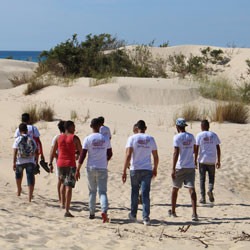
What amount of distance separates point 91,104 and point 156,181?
8.88 meters

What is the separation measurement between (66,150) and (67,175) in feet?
1.25

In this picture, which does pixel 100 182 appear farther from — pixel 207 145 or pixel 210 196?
pixel 210 196

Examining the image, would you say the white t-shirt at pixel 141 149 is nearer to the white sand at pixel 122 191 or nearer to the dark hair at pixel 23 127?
the white sand at pixel 122 191

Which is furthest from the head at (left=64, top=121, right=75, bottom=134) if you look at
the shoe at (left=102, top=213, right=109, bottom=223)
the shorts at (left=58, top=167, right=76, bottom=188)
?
the shoe at (left=102, top=213, right=109, bottom=223)

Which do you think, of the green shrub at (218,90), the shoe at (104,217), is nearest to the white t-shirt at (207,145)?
the shoe at (104,217)

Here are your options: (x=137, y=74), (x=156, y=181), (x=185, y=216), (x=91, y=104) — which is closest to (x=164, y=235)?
(x=185, y=216)

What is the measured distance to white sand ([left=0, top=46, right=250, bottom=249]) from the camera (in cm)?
666

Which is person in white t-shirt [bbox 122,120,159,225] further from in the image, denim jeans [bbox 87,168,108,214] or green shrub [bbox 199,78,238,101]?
green shrub [bbox 199,78,238,101]

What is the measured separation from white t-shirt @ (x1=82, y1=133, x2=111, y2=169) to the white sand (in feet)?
2.76

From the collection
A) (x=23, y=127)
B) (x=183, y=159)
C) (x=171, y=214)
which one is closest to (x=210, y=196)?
(x=171, y=214)

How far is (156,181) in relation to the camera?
11672mm

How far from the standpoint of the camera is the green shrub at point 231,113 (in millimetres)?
17578

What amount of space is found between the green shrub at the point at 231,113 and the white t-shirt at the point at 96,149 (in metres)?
10.4

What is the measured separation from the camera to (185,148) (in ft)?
26.6
